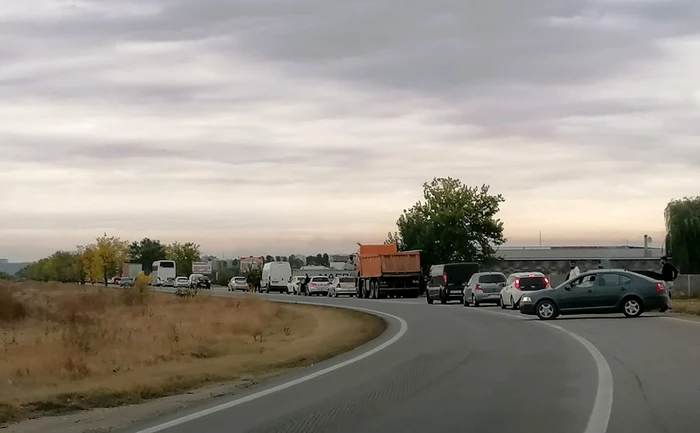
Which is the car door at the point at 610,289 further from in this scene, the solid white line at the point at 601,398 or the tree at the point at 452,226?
the tree at the point at 452,226

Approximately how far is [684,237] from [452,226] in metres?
24.3

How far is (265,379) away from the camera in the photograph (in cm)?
1666

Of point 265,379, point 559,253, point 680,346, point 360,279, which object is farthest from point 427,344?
point 559,253

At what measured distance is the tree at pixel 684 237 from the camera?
64.6 metres

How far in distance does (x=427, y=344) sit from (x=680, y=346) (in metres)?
5.55

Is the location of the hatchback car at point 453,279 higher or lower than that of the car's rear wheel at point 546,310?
higher

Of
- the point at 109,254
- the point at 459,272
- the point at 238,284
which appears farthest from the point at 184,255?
the point at 459,272

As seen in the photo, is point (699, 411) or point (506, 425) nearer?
point (506, 425)

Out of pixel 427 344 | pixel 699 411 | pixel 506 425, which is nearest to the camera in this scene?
pixel 506 425

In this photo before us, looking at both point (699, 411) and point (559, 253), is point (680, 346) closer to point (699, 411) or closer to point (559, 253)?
point (699, 411)

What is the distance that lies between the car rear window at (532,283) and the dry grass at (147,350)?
22.1ft

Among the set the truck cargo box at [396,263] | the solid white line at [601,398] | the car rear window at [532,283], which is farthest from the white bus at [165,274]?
the solid white line at [601,398]

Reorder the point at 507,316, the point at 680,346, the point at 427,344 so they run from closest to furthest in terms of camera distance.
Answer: the point at 680,346, the point at 427,344, the point at 507,316

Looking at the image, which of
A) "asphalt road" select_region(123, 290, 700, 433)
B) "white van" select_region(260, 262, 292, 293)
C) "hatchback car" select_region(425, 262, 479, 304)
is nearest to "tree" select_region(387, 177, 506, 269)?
"white van" select_region(260, 262, 292, 293)
